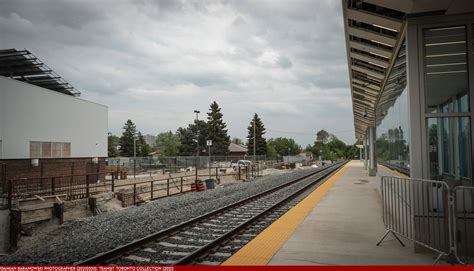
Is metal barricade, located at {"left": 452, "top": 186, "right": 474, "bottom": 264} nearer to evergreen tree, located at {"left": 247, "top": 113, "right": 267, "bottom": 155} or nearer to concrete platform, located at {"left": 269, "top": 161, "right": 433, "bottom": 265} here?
concrete platform, located at {"left": 269, "top": 161, "right": 433, "bottom": 265}

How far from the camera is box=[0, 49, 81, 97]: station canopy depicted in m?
28.9

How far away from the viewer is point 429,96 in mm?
6352

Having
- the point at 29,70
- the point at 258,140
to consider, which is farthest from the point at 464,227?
the point at 258,140

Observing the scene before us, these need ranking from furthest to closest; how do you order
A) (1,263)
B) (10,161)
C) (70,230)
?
1. (10,161)
2. (70,230)
3. (1,263)

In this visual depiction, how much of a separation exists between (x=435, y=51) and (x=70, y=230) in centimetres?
1082

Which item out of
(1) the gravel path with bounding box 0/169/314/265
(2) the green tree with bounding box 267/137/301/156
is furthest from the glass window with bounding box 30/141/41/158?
(2) the green tree with bounding box 267/137/301/156

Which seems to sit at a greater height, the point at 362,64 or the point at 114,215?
the point at 362,64

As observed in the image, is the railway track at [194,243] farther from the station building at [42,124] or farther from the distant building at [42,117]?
the distant building at [42,117]

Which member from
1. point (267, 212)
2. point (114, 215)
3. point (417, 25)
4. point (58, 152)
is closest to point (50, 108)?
point (58, 152)

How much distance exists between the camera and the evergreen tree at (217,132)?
295 feet

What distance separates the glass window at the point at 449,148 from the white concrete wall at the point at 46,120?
22.2 m

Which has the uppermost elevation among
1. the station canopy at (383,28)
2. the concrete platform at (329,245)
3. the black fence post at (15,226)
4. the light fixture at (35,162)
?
the station canopy at (383,28)

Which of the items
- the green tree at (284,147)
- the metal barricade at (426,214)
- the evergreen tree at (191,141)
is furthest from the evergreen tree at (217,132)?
the metal barricade at (426,214)

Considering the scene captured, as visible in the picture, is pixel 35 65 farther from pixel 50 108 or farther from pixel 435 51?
pixel 435 51
